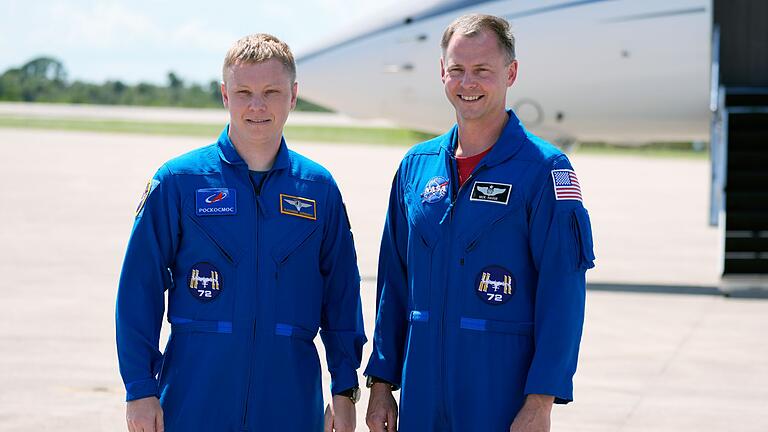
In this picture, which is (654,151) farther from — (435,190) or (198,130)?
(435,190)

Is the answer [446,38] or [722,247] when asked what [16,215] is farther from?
[446,38]

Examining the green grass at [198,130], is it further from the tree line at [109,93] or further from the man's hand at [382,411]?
the man's hand at [382,411]

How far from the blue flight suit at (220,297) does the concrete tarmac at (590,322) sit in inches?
125

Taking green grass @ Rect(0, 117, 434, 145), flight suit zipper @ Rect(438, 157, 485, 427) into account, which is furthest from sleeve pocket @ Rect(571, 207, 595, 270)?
green grass @ Rect(0, 117, 434, 145)

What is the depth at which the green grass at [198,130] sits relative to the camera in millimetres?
58656

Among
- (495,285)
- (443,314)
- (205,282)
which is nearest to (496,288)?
(495,285)

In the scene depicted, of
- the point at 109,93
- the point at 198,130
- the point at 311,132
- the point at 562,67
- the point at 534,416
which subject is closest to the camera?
the point at 534,416

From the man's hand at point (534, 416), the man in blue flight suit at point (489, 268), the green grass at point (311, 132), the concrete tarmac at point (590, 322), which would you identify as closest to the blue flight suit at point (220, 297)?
the man in blue flight suit at point (489, 268)

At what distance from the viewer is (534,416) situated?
399cm

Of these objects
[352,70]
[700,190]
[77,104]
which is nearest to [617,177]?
[700,190]

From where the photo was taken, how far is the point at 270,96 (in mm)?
4230

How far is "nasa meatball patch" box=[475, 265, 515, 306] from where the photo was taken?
13.4 feet

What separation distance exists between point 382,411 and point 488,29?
146 cm

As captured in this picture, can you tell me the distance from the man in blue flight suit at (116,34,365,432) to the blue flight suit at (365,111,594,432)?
43 centimetres
